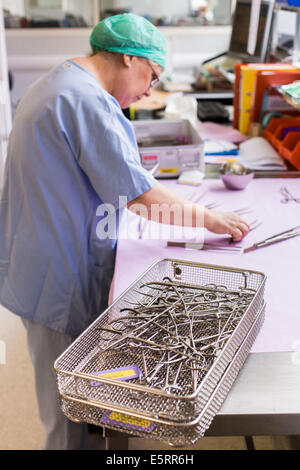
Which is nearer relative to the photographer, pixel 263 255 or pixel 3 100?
pixel 263 255

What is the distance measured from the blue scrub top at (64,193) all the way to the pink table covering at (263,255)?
16 cm

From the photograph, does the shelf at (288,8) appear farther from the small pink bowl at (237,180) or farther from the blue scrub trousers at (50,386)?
the blue scrub trousers at (50,386)

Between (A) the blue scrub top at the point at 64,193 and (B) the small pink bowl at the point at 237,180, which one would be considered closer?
(A) the blue scrub top at the point at 64,193

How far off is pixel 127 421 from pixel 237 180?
1277mm

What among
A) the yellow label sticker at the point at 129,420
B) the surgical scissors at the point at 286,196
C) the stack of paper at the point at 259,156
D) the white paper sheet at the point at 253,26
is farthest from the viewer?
the white paper sheet at the point at 253,26

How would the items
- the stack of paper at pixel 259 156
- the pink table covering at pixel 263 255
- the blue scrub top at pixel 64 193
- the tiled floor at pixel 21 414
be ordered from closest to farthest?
1. the pink table covering at pixel 263 255
2. the blue scrub top at pixel 64 193
3. the tiled floor at pixel 21 414
4. the stack of paper at pixel 259 156

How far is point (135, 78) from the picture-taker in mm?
1553

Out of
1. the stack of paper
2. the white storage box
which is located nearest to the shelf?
the stack of paper

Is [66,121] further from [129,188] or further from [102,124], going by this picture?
[129,188]

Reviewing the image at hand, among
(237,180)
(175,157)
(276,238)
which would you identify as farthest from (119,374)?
(175,157)

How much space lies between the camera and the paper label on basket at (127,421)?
81cm

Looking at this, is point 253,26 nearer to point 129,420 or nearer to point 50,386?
point 50,386

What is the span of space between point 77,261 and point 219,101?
7.78ft

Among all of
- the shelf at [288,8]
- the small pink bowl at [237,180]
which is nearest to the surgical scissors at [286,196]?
the small pink bowl at [237,180]
